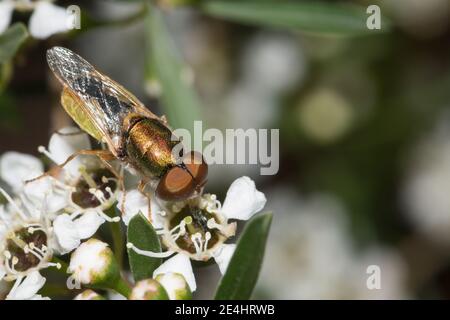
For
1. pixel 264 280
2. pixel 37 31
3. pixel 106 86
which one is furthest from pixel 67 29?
pixel 264 280

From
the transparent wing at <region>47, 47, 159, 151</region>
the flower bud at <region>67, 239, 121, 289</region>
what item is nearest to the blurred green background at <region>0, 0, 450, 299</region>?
the transparent wing at <region>47, 47, 159, 151</region>

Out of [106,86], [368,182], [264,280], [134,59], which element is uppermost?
[106,86]

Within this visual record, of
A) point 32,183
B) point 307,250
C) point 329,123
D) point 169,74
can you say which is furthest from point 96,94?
point 329,123

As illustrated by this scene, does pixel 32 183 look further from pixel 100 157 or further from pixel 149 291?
pixel 149 291

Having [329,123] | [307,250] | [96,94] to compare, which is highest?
[96,94]

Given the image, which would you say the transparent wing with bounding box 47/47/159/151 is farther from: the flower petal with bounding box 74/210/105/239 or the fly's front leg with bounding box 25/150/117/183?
the flower petal with bounding box 74/210/105/239

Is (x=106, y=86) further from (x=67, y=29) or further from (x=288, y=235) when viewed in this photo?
(x=288, y=235)
